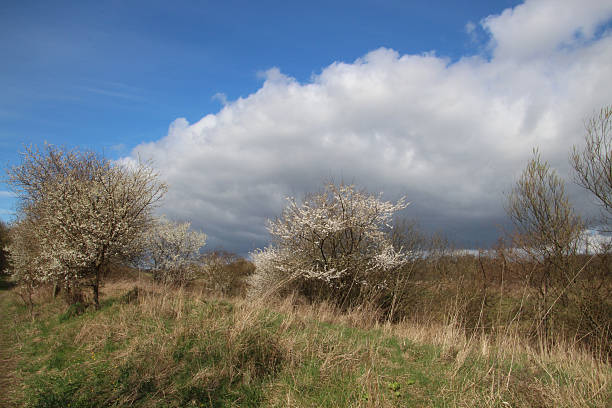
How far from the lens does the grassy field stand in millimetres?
3973

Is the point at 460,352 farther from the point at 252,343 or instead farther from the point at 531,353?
the point at 252,343

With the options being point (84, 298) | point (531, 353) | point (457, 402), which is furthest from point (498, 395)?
point (84, 298)

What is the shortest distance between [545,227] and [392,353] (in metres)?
9.90

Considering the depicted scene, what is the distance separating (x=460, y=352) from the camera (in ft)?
17.0

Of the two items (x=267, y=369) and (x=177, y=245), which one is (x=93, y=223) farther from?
(x=177, y=245)

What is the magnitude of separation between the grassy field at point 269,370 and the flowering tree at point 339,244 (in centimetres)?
842

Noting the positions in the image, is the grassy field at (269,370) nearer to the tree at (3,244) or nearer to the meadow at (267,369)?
the meadow at (267,369)

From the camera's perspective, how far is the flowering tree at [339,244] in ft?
50.2

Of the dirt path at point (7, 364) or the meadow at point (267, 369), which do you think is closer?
the meadow at point (267, 369)

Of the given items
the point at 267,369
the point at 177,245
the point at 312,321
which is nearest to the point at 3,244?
the point at 177,245

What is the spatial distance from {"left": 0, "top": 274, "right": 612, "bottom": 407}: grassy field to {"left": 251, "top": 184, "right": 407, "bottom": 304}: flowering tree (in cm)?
842

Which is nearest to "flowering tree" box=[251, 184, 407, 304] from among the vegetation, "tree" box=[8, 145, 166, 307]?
the vegetation

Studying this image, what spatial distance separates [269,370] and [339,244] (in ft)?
38.2

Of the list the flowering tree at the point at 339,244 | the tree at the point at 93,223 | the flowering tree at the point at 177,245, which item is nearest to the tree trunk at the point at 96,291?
the tree at the point at 93,223
